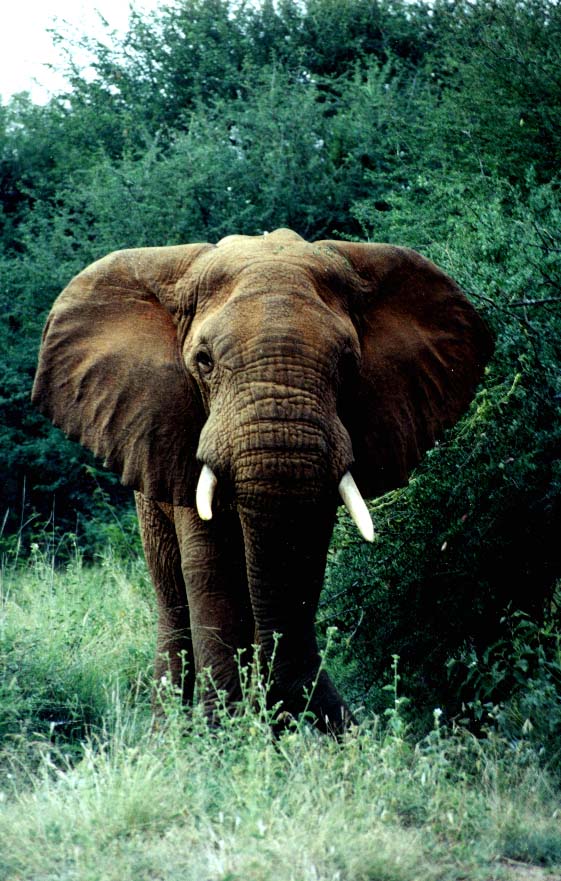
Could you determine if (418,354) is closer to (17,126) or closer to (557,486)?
(557,486)

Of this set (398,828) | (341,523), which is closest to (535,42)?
(341,523)

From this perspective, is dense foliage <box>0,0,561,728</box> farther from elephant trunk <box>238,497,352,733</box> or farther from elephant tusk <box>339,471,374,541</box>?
elephant tusk <box>339,471,374,541</box>

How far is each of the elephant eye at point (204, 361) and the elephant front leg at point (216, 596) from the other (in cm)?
70

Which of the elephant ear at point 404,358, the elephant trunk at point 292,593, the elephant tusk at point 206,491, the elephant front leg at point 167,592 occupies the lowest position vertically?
the elephant front leg at point 167,592

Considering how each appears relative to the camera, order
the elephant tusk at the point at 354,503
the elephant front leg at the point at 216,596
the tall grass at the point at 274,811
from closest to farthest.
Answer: the tall grass at the point at 274,811 < the elephant tusk at the point at 354,503 < the elephant front leg at the point at 216,596

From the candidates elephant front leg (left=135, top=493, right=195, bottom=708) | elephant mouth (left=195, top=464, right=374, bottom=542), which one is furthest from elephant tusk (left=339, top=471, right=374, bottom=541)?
elephant front leg (left=135, top=493, right=195, bottom=708)

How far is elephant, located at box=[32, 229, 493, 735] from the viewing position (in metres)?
5.45

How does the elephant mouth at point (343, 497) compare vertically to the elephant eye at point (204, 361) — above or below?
below

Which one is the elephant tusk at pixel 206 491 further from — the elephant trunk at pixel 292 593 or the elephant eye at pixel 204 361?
the elephant eye at pixel 204 361

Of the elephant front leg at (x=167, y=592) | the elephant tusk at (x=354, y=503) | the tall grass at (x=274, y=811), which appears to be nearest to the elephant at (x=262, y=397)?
the elephant tusk at (x=354, y=503)

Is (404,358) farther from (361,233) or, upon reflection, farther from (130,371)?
(361,233)

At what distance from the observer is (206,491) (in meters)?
5.52

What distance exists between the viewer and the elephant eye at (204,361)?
5785 millimetres

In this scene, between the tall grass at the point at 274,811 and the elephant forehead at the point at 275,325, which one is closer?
the tall grass at the point at 274,811
